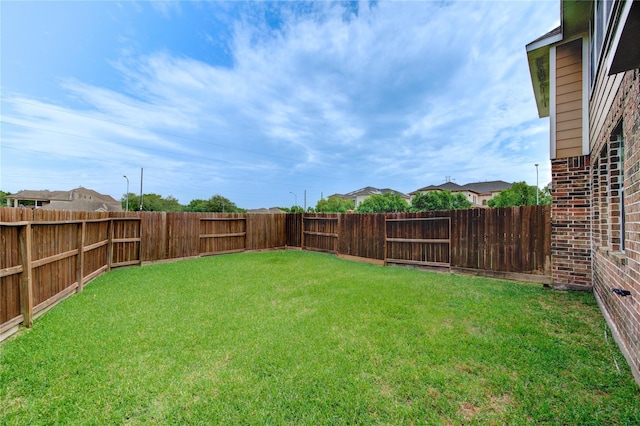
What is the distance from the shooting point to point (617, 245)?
3.23 meters

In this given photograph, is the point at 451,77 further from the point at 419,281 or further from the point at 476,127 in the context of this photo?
the point at 419,281

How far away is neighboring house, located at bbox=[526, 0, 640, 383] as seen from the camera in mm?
2195

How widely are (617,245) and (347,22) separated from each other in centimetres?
1017

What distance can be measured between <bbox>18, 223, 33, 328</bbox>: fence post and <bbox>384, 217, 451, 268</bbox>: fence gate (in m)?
7.49

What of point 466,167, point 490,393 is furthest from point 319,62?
point 466,167

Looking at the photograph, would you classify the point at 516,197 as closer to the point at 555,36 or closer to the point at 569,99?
the point at 569,99

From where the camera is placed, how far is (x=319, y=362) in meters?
2.52

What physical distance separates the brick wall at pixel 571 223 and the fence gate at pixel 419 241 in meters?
2.17

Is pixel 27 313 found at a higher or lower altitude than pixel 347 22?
lower

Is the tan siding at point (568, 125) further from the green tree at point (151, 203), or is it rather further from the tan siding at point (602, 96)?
the green tree at point (151, 203)

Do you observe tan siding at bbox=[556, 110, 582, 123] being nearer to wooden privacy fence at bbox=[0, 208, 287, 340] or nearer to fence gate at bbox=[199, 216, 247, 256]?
wooden privacy fence at bbox=[0, 208, 287, 340]

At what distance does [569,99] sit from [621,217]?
3.26m

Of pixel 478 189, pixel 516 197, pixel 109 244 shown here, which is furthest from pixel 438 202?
pixel 109 244

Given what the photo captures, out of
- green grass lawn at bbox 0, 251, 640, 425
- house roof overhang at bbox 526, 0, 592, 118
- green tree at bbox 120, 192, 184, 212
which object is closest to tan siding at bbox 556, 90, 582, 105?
house roof overhang at bbox 526, 0, 592, 118
